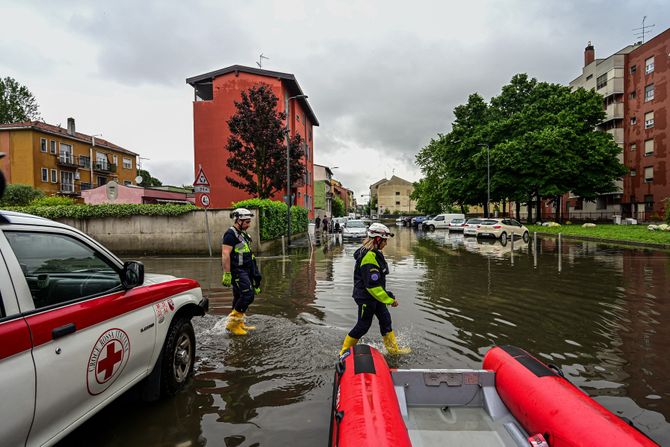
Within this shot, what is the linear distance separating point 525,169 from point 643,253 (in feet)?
73.7

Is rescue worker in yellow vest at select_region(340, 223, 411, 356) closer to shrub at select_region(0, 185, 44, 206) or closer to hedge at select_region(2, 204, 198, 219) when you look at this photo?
hedge at select_region(2, 204, 198, 219)

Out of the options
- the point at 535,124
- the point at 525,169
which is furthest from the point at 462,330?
the point at 535,124

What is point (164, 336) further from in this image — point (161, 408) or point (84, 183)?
point (84, 183)

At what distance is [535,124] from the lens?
3884 cm

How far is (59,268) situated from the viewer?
283cm

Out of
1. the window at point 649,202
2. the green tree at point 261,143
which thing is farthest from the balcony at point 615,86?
the green tree at point 261,143

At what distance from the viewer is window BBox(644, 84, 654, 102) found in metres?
42.2

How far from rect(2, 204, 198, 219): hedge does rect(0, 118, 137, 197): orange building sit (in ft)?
69.2

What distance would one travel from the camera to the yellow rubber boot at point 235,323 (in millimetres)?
5812

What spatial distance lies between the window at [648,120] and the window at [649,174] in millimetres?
4401

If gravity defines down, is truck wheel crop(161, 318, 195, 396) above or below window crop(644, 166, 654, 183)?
below

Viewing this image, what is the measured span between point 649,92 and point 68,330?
5509 centimetres

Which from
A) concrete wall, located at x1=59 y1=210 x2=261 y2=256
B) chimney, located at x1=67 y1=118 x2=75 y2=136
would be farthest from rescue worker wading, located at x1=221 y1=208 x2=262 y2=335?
chimney, located at x1=67 y1=118 x2=75 y2=136

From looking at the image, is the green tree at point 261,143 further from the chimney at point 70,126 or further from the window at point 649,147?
the window at point 649,147
